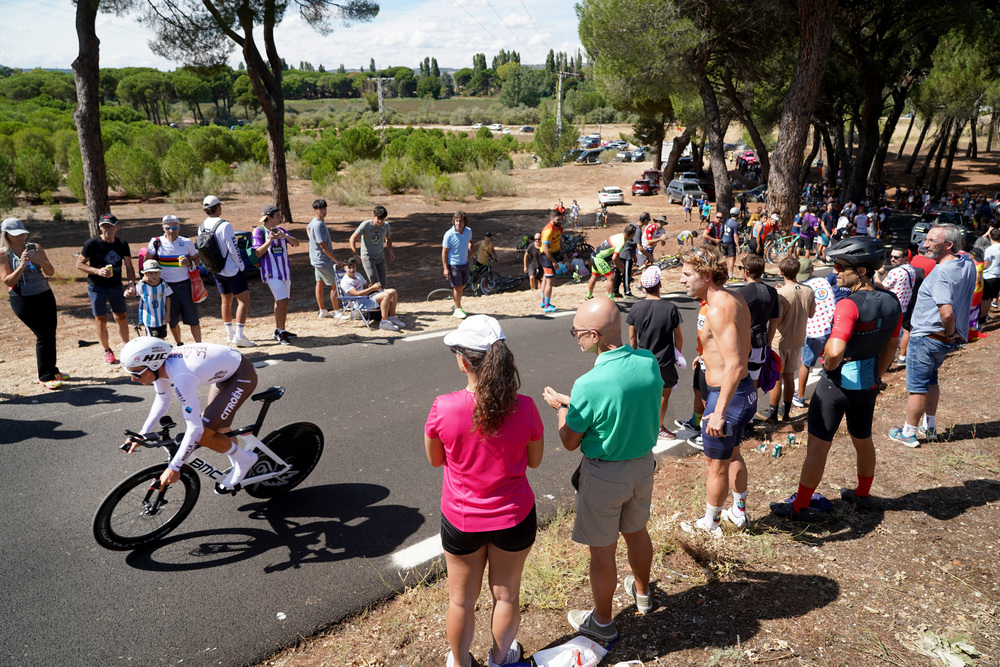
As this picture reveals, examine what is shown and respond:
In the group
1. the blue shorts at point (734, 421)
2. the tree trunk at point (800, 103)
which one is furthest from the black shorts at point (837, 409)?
the tree trunk at point (800, 103)

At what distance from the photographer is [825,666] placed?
9.96 ft


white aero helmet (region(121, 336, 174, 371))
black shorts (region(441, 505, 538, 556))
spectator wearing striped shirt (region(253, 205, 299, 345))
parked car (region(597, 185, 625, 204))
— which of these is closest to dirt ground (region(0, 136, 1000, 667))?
black shorts (region(441, 505, 538, 556))

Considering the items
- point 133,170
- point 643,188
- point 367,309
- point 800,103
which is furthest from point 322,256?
point 643,188

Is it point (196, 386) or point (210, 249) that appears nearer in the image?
point (196, 386)

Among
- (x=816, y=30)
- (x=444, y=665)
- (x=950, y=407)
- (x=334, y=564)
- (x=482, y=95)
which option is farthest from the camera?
(x=482, y=95)

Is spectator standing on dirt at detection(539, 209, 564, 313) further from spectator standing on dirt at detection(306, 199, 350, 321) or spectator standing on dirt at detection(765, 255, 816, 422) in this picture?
spectator standing on dirt at detection(765, 255, 816, 422)

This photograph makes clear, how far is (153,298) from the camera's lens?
23.7 feet

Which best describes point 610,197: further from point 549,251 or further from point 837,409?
point 837,409

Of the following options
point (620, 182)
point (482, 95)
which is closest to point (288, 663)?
point (620, 182)

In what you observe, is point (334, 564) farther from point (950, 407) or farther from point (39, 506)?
point (950, 407)

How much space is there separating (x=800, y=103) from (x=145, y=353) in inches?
710

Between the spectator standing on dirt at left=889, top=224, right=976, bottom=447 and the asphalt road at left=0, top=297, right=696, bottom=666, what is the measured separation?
227cm

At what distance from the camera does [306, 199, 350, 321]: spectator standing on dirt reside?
30.9ft

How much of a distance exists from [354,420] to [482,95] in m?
204
